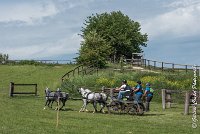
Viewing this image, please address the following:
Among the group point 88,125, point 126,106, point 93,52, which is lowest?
point 88,125

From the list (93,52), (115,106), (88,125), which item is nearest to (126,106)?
(115,106)


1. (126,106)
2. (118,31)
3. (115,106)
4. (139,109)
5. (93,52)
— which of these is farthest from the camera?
(118,31)

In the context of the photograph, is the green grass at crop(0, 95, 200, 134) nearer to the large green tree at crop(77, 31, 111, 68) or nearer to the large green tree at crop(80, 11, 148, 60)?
the large green tree at crop(77, 31, 111, 68)

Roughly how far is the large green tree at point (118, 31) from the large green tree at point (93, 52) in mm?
16614

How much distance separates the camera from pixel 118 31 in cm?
9369

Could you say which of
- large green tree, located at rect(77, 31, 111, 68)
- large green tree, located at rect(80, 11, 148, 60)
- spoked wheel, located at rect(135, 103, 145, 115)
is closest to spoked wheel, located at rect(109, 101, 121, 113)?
spoked wheel, located at rect(135, 103, 145, 115)

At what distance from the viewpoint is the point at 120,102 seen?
2467cm

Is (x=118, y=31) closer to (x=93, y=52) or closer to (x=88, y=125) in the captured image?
(x=93, y=52)

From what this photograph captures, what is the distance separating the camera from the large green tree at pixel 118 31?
92375mm

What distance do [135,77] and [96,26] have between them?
52.3 meters

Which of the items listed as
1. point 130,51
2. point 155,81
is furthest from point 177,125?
point 130,51

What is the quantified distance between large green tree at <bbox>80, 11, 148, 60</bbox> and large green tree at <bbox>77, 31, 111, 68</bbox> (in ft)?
54.5

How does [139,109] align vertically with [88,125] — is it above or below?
above

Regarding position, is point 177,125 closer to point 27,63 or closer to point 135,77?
point 135,77
